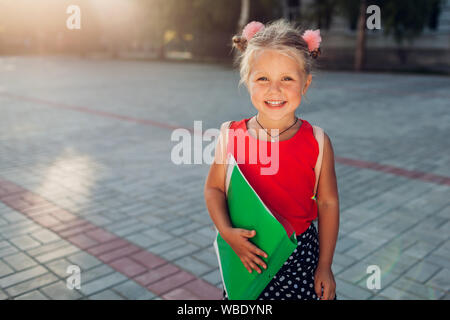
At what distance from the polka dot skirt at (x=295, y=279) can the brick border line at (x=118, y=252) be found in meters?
1.49

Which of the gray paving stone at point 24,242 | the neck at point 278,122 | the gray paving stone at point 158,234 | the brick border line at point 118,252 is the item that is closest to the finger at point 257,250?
the neck at point 278,122

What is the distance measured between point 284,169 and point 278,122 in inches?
8.0

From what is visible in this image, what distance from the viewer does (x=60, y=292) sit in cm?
322

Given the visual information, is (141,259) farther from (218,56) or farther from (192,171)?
(218,56)

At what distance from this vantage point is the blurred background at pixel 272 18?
74.7 ft

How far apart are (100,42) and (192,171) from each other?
130 feet

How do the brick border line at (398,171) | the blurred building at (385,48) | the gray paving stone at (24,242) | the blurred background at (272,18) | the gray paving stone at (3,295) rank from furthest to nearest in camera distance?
the blurred building at (385,48), the blurred background at (272,18), the brick border line at (398,171), the gray paving stone at (24,242), the gray paving stone at (3,295)

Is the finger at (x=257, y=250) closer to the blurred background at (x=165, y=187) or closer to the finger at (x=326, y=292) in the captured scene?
the finger at (x=326, y=292)

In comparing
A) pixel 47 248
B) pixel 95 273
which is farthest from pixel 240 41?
pixel 47 248

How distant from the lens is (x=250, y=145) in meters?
1.81

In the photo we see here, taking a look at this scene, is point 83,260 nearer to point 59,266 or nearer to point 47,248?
point 59,266

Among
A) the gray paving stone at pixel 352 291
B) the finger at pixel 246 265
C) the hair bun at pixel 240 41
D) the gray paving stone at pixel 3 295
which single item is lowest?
the gray paving stone at pixel 352 291

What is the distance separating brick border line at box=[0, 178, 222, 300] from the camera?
3311 millimetres

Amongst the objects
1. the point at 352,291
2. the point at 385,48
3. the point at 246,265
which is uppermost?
the point at 385,48
